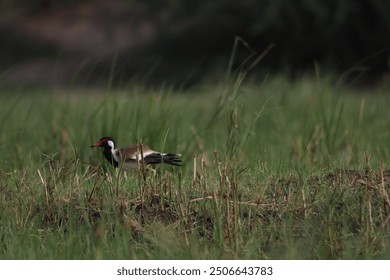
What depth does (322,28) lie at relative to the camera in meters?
15.7

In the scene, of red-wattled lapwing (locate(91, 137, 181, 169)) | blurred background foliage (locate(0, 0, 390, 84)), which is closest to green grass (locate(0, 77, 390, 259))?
red-wattled lapwing (locate(91, 137, 181, 169))

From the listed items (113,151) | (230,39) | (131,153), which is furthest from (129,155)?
(230,39)

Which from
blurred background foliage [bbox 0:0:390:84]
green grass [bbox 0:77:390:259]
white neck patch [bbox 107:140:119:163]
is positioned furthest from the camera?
blurred background foliage [bbox 0:0:390:84]

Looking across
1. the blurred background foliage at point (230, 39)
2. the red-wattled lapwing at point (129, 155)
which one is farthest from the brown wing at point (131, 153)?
the blurred background foliage at point (230, 39)

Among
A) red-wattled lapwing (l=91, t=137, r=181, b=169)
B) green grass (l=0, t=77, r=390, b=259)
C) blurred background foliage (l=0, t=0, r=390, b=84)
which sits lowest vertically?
green grass (l=0, t=77, r=390, b=259)

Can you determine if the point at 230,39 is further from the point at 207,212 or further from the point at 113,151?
the point at 207,212

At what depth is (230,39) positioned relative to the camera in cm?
1723

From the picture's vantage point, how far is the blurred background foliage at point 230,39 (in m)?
15.8

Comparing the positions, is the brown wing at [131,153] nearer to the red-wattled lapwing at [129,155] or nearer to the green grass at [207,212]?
the red-wattled lapwing at [129,155]

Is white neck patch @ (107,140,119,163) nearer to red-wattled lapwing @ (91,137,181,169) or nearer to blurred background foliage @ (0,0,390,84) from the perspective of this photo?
red-wattled lapwing @ (91,137,181,169)

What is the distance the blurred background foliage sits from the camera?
51.8ft

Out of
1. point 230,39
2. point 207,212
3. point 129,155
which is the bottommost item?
point 207,212
